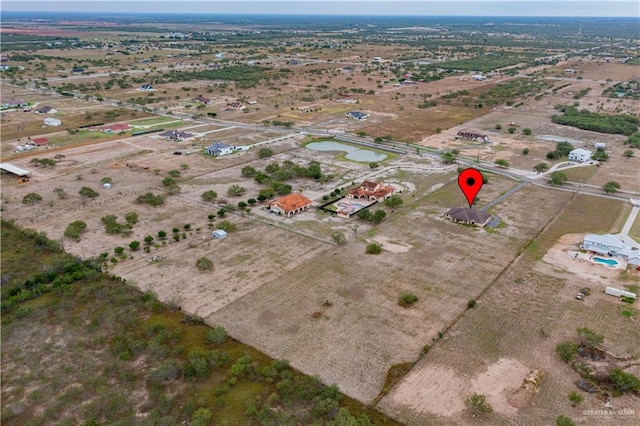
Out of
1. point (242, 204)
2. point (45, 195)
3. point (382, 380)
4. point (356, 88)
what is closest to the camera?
A: point (382, 380)

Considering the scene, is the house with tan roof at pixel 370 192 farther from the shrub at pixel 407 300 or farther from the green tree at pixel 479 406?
the green tree at pixel 479 406

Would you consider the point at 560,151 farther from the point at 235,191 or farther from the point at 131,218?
the point at 131,218

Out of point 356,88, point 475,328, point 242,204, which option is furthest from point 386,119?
point 475,328

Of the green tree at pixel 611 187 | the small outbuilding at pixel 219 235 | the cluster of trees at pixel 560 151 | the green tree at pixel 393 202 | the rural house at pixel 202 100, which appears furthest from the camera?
the rural house at pixel 202 100

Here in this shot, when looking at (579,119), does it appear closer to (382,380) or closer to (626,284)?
(626,284)

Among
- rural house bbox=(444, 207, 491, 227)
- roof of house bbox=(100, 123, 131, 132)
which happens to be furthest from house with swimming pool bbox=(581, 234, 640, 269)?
roof of house bbox=(100, 123, 131, 132)

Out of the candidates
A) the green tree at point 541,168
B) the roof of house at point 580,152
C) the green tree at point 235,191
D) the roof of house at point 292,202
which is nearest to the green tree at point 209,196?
the green tree at point 235,191
